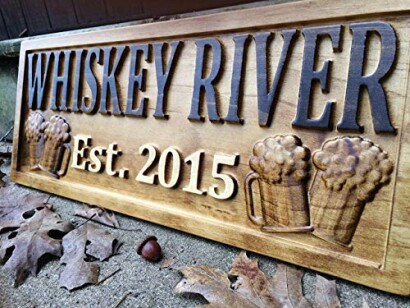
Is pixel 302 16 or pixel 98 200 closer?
pixel 302 16

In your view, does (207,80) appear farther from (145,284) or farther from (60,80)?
(60,80)

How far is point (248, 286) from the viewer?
26.5 inches

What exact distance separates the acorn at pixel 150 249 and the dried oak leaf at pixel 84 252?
0.27ft

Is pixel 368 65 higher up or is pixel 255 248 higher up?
pixel 368 65

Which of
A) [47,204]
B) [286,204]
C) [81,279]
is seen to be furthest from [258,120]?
A: [47,204]

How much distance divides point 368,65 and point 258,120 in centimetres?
25

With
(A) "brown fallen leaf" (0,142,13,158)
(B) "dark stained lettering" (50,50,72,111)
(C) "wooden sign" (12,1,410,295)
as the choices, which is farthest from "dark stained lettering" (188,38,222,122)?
(A) "brown fallen leaf" (0,142,13,158)

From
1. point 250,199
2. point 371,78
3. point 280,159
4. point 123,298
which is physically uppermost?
point 371,78

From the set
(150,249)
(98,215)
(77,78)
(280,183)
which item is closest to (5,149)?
(77,78)

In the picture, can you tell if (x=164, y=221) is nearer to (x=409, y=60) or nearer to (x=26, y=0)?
(x=409, y=60)

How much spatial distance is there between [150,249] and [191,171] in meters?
0.22

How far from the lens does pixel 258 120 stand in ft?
2.53

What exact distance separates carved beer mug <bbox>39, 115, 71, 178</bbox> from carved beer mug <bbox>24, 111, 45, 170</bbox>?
0.10 feet

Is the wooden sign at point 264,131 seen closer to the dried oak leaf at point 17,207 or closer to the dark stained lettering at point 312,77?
the dark stained lettering at point 312,77
